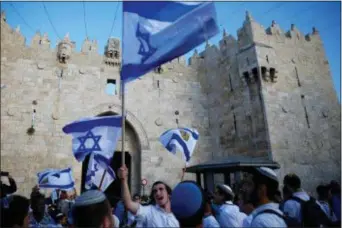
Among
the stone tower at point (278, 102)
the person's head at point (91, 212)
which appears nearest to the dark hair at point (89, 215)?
the person's head at point (91, 212)

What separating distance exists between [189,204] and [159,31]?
2.10m

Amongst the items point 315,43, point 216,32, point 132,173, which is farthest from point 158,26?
point 315,43

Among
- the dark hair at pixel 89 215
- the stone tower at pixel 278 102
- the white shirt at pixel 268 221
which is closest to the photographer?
the dark hair at pixel 89 215

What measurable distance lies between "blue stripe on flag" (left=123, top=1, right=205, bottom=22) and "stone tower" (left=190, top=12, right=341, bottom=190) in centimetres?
787

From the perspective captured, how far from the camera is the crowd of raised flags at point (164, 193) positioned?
208 centimetres

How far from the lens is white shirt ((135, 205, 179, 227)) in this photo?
242cm

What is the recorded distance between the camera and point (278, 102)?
35.0ft

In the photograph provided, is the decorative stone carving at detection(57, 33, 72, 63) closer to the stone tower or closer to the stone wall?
the stone wall

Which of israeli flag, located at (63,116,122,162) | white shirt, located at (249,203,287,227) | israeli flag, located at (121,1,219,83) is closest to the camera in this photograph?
white shirt, located at (249,203,287,227)

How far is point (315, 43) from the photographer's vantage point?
1276cm

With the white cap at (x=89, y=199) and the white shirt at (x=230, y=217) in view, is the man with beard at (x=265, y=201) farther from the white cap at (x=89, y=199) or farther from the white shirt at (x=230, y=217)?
the white cap at (x=89, y=199)

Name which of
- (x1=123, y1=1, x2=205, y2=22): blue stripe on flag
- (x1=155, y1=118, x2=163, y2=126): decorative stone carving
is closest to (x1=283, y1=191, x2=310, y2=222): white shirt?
(x1=123, y1=1, x2=205, y2=22): blue stripe on flag

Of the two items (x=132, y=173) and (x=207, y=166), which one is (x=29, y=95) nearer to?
(x=132, y=173)

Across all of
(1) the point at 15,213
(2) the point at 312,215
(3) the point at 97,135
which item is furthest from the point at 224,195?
(1) the point at 15,213
